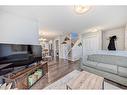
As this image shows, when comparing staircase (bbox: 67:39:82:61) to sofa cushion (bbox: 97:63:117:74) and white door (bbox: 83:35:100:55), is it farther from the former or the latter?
sofa cushion (bbox: 97:63:117:74)

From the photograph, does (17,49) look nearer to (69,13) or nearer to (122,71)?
(69,13)

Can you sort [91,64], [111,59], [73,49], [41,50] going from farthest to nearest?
1. [73,49]
2. [91,64]
3. [41,50]
4. [111,59]

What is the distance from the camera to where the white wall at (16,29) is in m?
2.11

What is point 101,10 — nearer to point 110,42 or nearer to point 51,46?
point 110,42

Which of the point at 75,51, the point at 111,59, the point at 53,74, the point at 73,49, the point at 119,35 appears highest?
the point at 119,35

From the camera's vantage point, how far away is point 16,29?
2414mm

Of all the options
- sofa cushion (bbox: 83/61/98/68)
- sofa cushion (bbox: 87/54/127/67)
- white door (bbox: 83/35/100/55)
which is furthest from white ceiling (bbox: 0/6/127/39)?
sofa cushion (bbox: 83/61/98/68)

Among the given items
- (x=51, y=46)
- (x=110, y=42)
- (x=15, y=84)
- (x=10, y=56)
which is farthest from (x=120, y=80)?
(x=51, y=46)

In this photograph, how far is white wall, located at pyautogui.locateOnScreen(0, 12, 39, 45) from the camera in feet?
6.93

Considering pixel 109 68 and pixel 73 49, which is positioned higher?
pixel 73 49

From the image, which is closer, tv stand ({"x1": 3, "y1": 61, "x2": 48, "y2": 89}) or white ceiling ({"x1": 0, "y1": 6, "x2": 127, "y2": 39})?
tv stand ({"x1": 3, "y1": 61, "x2": 48, "y2": 89})

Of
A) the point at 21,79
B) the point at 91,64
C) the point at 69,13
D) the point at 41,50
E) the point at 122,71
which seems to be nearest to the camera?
the point at 21,79

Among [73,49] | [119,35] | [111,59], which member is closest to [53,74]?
[111,59]
